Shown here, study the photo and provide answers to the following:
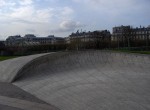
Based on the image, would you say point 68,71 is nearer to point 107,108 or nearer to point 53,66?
point 53,66

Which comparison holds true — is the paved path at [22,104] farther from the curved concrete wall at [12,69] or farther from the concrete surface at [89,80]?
the curved concrete wall at [12,69]

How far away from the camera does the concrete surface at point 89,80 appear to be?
29.0ft

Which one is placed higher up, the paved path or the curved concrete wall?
the curved concrete wall

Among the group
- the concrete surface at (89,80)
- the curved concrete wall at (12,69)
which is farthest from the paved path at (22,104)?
the curved concrete wall at (12,69)

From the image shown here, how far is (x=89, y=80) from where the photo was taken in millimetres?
11797

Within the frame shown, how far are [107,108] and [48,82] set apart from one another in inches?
220

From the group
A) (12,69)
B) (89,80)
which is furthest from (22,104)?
(12,69)

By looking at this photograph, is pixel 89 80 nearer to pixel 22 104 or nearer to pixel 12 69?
pixel 22 104

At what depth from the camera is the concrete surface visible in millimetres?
8828

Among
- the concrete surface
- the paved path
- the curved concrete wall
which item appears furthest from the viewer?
the curved concrete wall

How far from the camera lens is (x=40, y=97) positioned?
11.3 metres

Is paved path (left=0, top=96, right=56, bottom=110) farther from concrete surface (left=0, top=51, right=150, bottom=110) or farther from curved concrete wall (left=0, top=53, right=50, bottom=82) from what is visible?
curved concrete wall (left=0, top=53, right=50, bottom=82)

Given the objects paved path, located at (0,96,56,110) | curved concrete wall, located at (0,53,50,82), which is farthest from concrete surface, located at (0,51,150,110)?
paved path, located at (0,96,56,110)

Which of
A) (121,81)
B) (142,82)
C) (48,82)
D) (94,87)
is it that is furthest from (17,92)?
(142,82)
